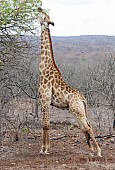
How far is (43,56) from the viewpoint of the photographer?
29.9 ft

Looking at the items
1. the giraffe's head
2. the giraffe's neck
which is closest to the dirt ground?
the giraffe's neck

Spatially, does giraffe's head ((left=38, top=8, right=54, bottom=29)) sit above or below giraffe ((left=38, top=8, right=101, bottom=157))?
above

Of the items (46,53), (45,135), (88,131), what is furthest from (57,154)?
(46,53)

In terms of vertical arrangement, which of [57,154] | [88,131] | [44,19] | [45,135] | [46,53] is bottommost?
[57,154]

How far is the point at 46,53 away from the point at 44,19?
0.75 m

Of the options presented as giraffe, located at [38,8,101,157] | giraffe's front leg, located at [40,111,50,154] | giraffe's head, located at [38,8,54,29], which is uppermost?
giraffe's head, located at [38,8,54,29]

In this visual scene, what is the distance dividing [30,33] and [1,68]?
43.3 inches

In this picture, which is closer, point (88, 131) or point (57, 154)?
point (88, 131)

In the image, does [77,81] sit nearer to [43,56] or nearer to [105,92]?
[105,92]

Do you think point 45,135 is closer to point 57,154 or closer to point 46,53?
point 57,154

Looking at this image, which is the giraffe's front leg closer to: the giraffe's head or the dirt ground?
the dirt ground

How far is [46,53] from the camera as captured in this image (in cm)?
912

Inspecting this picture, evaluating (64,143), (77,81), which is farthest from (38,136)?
(77,81)

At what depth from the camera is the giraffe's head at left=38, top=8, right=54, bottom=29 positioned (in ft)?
29.1
